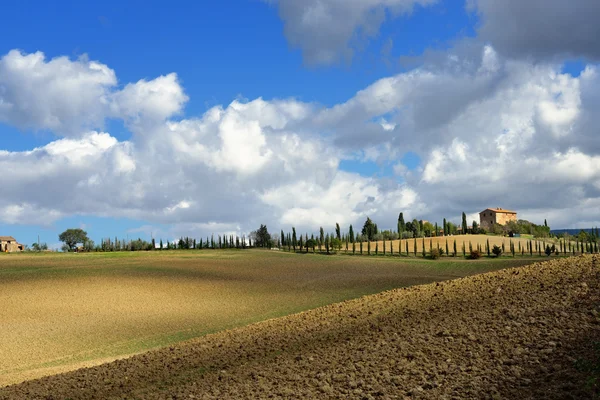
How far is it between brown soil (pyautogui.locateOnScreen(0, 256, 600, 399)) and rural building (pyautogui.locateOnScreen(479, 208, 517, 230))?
135241mm

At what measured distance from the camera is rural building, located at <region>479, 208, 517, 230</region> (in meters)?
144

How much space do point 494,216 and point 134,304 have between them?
129426 mm

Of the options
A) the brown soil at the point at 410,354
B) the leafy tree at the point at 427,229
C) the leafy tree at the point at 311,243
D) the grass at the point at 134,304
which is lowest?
the grass at the point at 134,304

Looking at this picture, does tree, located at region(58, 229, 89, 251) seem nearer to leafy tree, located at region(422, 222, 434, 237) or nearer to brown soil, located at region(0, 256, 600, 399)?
leafy tree, located at region(422, 222, 434, 237)

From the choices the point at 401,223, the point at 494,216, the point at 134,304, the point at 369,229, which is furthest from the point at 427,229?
the point at 134,304

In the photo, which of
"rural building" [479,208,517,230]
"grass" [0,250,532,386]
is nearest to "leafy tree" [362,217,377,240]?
"rural building" [479,208,517,230]

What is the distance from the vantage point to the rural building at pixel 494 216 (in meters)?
144

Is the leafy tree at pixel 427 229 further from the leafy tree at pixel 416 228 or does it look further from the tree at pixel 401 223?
the tree at pixel 401 223

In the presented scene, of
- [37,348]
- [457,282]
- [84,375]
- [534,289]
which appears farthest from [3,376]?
[534,289]

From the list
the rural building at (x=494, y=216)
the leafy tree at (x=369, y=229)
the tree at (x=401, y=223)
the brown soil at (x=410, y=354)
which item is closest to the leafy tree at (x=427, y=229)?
the tree at (x=401, y=223)

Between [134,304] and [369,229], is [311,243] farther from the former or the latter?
[134,304]

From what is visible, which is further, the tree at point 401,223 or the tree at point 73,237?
the tree at point 73,237

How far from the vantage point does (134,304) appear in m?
29.5

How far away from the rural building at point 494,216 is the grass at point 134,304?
335 feet
